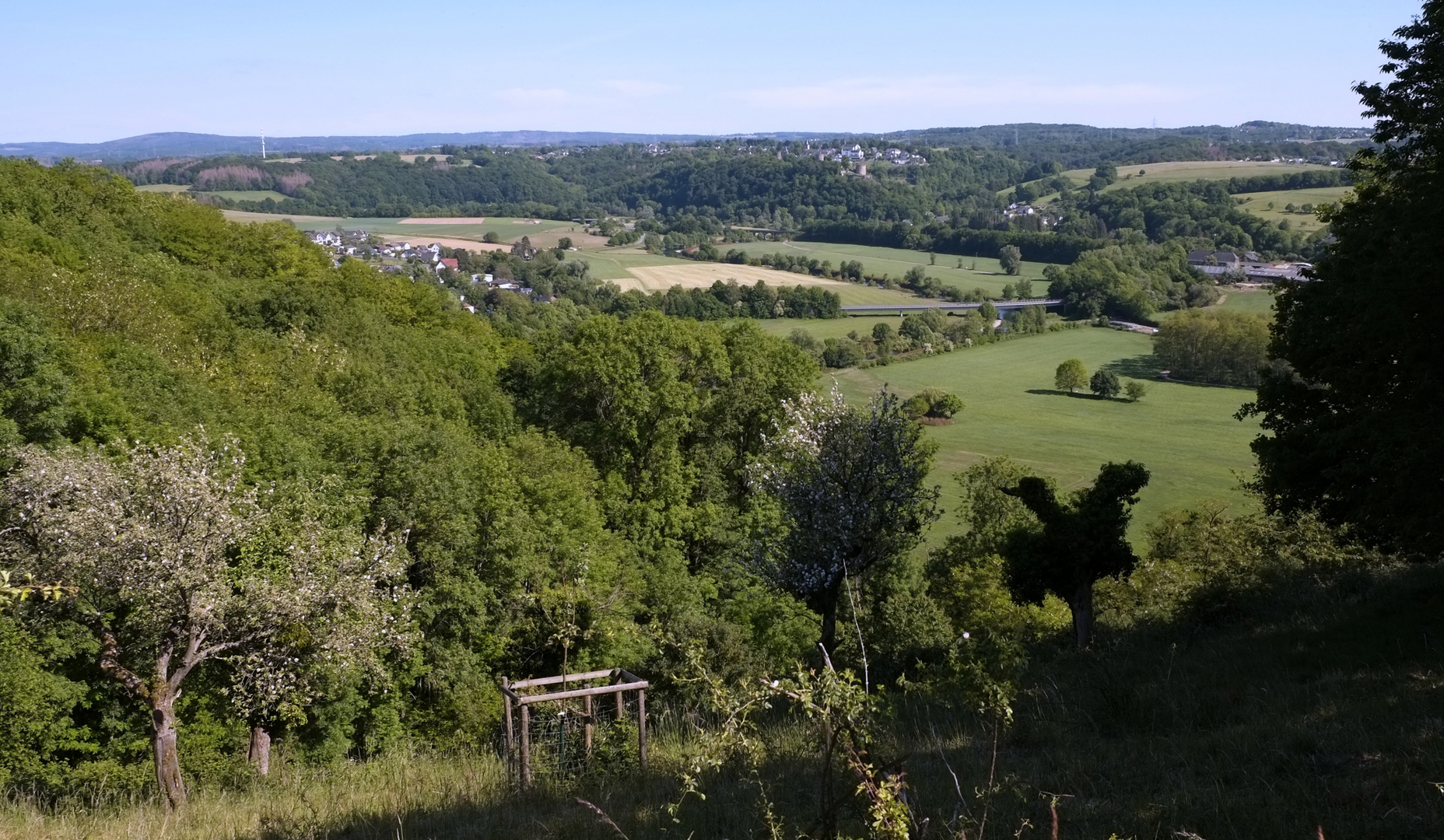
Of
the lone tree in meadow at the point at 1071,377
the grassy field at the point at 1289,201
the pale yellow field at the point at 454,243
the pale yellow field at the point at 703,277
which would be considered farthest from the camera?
the grassy field at the point at 1289,201

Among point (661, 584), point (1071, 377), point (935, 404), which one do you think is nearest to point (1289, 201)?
point (1071, 377)

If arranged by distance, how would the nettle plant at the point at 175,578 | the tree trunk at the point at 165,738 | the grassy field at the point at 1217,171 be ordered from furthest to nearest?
the grassy field at the point at 1217,171 < the nettle plant at the point at 175,578 < the tree trunk at the point at 165,738

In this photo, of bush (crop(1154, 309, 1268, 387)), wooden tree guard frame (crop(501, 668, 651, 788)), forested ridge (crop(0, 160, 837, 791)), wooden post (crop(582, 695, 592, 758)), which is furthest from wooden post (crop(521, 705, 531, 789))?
bush (crop(1154, 309, 1268, 387))

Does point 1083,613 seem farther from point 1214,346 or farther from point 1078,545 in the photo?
point 1214,346

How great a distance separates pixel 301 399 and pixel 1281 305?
21308 millimetres

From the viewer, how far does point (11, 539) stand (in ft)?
45.5

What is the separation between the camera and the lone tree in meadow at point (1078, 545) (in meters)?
15.3

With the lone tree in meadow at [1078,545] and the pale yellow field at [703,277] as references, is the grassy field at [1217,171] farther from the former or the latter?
the lone tree in meadow at [1078,545]

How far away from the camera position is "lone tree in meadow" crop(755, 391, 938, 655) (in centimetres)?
1962

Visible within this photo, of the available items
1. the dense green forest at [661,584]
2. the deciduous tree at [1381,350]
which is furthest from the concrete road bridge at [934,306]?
the deciduous tree at [1381,350]

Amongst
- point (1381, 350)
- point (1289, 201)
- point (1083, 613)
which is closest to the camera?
point (1381, 350)

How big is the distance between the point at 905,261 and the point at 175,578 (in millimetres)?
139186

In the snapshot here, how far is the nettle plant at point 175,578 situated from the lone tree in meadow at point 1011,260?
134m

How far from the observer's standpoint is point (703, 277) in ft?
396
